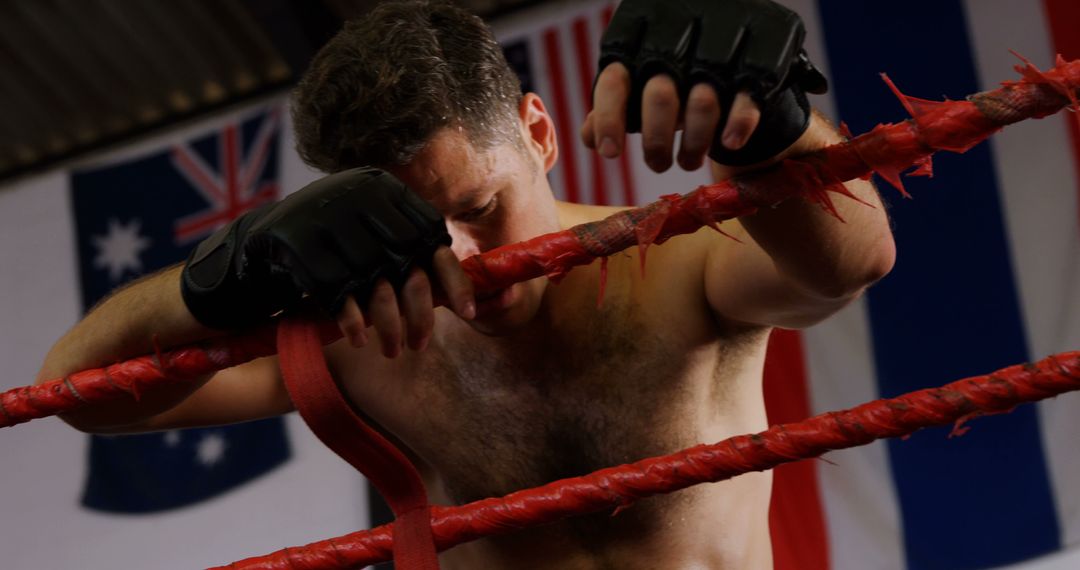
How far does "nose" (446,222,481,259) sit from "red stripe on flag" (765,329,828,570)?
136 cm

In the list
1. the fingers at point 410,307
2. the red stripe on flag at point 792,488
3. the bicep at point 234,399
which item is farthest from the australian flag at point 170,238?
the fingers at point 410,307

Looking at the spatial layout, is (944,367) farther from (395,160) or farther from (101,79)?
(101,79)

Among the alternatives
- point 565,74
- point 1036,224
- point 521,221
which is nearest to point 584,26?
point 565,74

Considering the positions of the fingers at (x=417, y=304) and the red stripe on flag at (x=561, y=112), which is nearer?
the fingers at (x=417, y=304)

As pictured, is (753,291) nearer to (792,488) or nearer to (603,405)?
(603,405)

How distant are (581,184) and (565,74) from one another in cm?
34

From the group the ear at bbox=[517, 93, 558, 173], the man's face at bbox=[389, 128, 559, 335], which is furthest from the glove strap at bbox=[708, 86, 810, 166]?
the ear at bbox=[517, 93, 558, 173]

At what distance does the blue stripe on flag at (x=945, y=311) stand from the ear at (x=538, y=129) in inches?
51.0

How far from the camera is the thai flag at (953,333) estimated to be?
220 cm

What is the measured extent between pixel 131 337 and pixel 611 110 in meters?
0.45

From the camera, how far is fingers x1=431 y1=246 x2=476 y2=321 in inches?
25.9

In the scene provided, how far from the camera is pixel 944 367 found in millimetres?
2324

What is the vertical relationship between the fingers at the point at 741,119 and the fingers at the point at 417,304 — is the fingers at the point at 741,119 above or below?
above

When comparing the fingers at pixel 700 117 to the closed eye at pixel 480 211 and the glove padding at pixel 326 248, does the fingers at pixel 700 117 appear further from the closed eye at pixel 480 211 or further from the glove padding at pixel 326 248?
the closed eye at pixel 480 211
